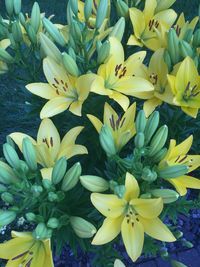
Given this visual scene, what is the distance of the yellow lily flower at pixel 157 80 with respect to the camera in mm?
1331

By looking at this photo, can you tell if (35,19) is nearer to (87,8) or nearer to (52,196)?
(87,8)

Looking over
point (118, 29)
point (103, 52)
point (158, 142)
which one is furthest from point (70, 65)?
point (158, 142)

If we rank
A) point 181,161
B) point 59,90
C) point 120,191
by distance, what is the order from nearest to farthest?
1. point 120,191
2. point 181,161
3. point 59,90

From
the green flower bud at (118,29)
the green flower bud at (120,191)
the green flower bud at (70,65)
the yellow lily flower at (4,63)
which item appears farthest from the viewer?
the yellow lily flower at (4,63)

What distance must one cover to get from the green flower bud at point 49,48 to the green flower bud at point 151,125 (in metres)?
0.32

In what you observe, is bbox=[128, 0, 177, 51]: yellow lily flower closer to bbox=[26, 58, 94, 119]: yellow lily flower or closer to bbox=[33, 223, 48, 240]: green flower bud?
bbox=[26, 58, 94, 119]: yellow lily flower

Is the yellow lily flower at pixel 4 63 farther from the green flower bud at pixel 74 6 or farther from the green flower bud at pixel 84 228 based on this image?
the green flower bud at pixel 84 228

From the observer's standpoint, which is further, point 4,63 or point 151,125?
point 4,63

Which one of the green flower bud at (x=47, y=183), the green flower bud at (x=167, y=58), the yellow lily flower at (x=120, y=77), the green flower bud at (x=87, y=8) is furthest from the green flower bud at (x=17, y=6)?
the green flower bud at (x=47, y=183)

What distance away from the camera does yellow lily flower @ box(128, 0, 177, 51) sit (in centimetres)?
142

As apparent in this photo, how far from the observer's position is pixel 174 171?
1.12 meters

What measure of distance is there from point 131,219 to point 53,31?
1.85 ft

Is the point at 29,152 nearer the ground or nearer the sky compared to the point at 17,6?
nearer the ground

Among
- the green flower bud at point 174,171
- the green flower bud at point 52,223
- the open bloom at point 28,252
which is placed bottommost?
the open bloom at point 28,252
